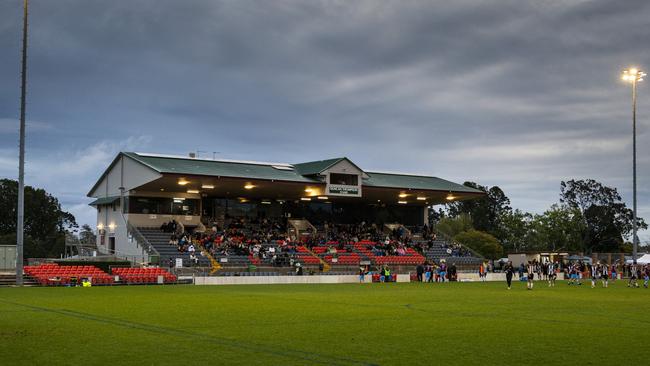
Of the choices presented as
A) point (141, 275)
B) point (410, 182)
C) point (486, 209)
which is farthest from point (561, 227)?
point (141, 275)

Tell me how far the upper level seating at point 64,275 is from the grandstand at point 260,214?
23.9ft

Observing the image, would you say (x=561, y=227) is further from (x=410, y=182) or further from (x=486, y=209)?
(x=410, y=182)

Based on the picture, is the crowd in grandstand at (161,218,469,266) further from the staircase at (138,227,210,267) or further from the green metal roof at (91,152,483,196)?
the green metal roof at (91,152,483,196)

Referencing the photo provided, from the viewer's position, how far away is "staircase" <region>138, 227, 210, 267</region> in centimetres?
5550

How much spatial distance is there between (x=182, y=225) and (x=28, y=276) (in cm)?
1994

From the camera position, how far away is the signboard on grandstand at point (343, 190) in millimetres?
66875

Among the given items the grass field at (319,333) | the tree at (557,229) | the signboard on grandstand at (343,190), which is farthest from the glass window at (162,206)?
the tree at (557,229)

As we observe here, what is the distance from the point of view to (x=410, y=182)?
7400 centimetres

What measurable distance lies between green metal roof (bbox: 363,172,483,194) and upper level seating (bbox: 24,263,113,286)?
1136 inches

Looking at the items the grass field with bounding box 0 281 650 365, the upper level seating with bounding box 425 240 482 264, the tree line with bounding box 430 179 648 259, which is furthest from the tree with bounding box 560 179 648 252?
the grass field with bounding box 0 281 650 365

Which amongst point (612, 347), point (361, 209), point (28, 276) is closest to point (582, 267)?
point (361, 209)

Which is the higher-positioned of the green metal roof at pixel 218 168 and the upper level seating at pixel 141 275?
the green metal roof at pixel 218 168

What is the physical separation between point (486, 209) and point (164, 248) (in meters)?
103

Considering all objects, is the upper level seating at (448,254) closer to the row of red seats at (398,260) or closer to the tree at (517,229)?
the row of red seats at (398,260)
